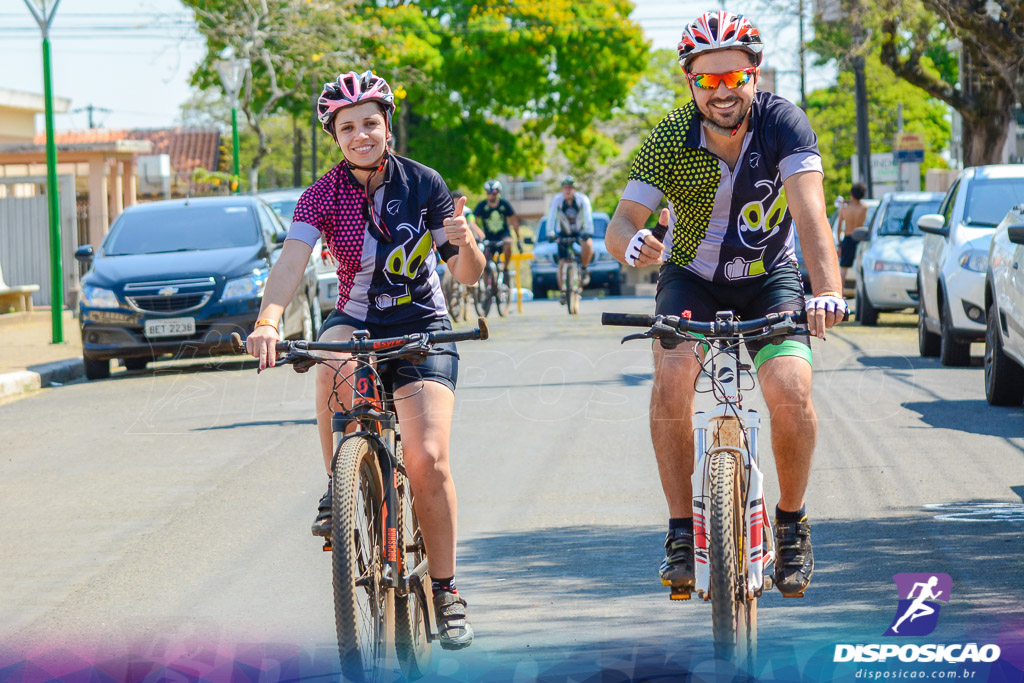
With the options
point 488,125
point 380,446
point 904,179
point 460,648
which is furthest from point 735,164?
point 488,125

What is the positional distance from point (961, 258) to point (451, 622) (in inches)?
371

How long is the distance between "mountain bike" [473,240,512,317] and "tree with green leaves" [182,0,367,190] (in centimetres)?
853

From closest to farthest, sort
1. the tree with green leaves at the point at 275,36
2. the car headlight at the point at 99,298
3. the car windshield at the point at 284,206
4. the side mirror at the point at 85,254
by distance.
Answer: the car headlight at the point at 99,298 → the side mirror at the point at 85,254 → the car windshield at the point at 284,206 → the tree with green leaves at the point at 275,36

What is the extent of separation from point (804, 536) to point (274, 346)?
1.88 m

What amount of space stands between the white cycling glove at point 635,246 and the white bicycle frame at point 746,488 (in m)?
0.39

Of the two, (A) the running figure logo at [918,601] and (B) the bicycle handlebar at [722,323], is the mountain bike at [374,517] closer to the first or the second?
(B) the bicycle handlebar at [722,323]

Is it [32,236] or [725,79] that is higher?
[725,79]

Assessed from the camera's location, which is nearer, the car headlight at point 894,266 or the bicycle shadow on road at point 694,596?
the bicycle shadow on road at point 694,596

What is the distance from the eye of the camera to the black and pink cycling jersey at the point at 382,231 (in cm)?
513

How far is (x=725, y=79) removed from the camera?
16.3 ft

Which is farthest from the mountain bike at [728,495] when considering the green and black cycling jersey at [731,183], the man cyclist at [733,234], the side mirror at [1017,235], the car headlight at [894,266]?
the car headlight at [894,266]

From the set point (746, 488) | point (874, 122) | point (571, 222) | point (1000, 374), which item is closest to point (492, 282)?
point (571, 222)

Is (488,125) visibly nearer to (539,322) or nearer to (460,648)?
(539,322)

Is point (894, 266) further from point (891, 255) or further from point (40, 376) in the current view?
point (40, 376)
